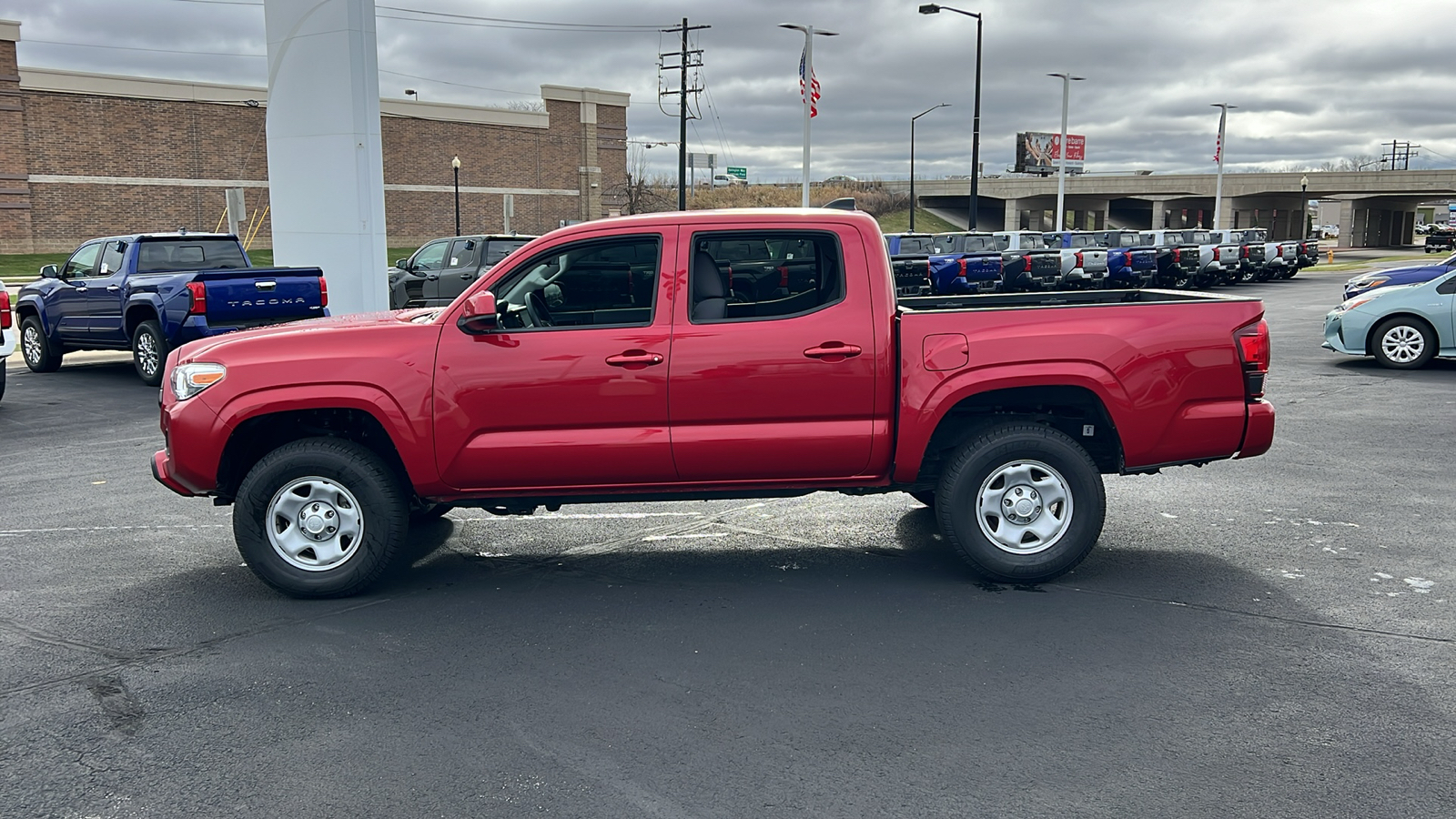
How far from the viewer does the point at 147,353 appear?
14.3 metres

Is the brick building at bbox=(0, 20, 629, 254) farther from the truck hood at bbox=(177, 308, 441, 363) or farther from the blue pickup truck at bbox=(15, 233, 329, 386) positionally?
the truck hood at bbox=(177, 308, 441, 363)

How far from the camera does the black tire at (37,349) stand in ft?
52.4

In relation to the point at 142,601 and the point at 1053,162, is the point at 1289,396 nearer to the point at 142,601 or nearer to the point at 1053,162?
the point at 142,601

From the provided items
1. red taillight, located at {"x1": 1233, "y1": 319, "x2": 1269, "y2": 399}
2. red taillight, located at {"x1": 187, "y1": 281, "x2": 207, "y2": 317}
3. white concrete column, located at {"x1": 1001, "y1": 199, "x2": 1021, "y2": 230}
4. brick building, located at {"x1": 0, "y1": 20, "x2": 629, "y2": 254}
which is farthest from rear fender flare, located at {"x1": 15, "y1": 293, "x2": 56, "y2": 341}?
white concrete column, located at {"x1": 1001, "y1": 199, "x2": 1021, "y2": 230}

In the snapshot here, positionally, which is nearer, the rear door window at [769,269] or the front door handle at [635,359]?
the front door handle at [635,359]

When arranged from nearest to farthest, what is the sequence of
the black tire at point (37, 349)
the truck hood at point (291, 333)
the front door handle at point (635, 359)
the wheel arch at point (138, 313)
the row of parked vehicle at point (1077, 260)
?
1. the front door handle at point (635, 359)
2. the truck hood at point (291, 333)
3. the wheel arch at point (138, 313)
4. the black tire at point (37, 349)
5. the row of parked vehicle at point (1077, 260)

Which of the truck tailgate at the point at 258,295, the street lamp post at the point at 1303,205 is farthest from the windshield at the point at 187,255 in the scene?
the street lamp post at the point at 1303,205

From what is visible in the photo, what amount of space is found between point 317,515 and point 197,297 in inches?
335

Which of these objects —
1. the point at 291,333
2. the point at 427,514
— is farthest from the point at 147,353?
the point at 291,333

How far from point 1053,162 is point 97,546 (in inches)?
3887

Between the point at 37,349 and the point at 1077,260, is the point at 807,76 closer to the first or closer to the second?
the point at 1077,260

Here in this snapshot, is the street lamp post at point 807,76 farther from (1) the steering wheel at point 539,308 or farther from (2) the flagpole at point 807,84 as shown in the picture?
(1) the steering wheel at point 539,308

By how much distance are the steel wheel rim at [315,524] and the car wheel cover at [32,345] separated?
40.5 ft

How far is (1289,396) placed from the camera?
41.8 ft
